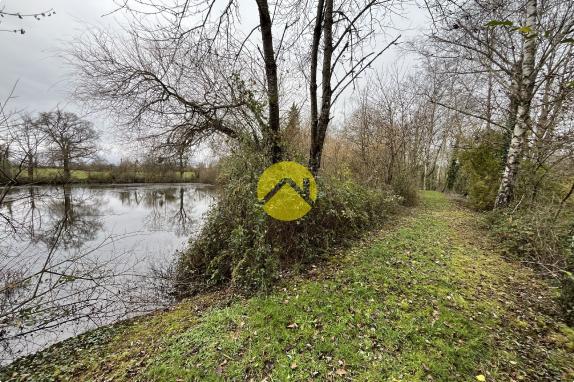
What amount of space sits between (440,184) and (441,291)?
2243 centimetres

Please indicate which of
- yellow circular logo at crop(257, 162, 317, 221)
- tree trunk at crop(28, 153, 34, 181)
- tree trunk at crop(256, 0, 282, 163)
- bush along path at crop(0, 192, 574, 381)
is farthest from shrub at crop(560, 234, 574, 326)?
tree trunk at crop(28, 153, 34, 181)

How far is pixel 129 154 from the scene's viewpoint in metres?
6.58

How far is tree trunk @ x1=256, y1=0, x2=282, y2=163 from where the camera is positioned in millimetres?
4223

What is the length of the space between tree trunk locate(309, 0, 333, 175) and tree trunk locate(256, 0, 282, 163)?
31.6 inches

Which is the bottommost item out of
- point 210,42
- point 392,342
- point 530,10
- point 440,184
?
point 392,342

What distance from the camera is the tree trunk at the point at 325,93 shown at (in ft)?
14.8

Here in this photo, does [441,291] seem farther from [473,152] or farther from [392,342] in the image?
[473,152]

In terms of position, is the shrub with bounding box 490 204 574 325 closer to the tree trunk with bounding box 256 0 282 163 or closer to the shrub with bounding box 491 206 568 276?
the shrub with bounding box 491 206 568 276

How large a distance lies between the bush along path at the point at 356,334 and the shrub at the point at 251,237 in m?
A: 0.44

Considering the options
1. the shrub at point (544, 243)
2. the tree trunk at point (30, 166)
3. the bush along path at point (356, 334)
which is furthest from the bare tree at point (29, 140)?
the shrub at point (544, 243)

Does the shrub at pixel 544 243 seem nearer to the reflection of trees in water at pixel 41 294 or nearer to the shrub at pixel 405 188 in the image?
the shrub at pixel 405 188

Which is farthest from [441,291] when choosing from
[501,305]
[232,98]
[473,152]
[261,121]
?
[473,152]

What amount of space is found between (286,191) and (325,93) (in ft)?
7.05

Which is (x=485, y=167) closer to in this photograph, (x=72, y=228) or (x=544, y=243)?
(x=544, y=243)
